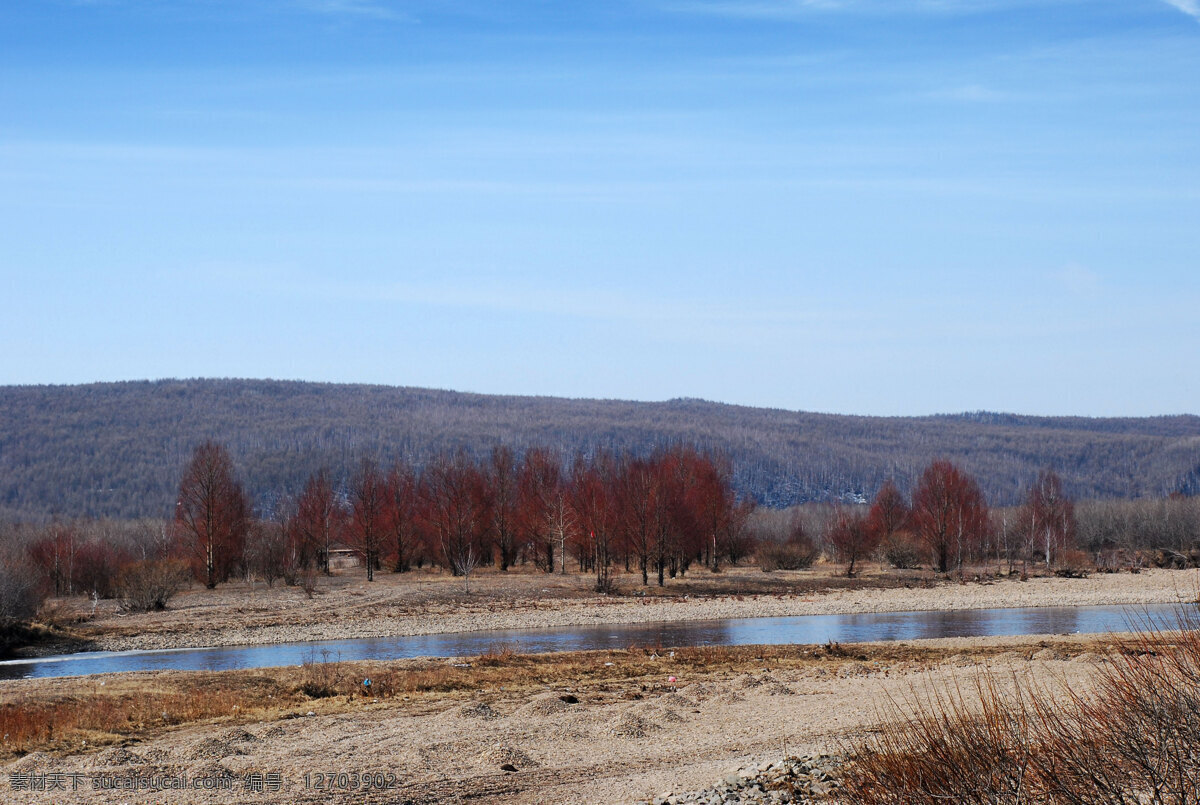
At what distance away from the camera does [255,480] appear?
15562 cm

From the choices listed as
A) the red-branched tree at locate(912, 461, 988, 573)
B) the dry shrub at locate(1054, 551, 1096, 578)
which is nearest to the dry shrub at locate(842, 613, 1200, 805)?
the dry shrub at locate(1054, 551, 1096, 578)

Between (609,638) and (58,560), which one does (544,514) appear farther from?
(609,638)

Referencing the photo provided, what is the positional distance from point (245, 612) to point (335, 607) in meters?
4.22

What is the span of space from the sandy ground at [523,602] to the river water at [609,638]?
2.01 metres

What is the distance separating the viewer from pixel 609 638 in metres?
35.6

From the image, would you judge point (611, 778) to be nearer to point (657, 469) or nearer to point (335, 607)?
point (335, 607)

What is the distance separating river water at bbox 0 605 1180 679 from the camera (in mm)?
30797

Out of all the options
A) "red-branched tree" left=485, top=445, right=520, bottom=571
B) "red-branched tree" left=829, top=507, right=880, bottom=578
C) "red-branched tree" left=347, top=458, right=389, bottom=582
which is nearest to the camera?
"red-branched tree" left=347, top=458, right=389, bottom=582

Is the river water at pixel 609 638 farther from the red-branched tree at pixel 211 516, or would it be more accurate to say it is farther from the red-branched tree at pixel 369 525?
the red-branched tree at pixel 211 516

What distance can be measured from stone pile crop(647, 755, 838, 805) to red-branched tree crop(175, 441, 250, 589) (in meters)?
57.1

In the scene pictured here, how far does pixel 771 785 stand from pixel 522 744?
5788mm

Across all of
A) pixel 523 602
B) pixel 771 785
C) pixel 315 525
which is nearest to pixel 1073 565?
pixel 523 602

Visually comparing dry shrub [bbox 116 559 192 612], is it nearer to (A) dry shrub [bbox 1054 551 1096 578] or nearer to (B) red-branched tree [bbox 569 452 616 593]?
(B) red-branched tree [bbox 569 452 616 593]

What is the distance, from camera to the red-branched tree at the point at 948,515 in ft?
246
